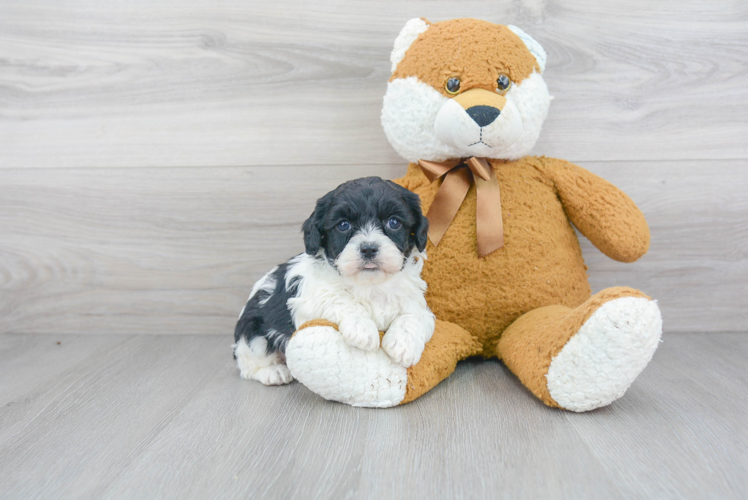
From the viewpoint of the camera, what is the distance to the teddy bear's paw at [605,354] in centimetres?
109

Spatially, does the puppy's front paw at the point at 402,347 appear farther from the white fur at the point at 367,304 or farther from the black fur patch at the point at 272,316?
the black fur patch at the point at 272,316

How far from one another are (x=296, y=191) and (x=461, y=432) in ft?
3.48

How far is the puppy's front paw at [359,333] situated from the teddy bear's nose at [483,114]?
0.61 meters

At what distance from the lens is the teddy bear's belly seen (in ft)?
4.84

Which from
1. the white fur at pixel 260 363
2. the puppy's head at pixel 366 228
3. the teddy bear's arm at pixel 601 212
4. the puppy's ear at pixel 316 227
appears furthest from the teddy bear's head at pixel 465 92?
the white fur at pixel 260 363

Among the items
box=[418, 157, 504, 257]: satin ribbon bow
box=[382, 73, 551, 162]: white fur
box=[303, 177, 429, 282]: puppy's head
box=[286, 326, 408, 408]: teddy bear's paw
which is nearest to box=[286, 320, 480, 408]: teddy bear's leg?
box=[286, 326, 408, 408]: teddy bear's paw

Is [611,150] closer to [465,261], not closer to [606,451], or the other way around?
[465,261]

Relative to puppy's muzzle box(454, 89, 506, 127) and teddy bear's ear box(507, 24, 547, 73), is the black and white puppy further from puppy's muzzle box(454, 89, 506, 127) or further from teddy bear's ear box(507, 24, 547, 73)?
teddy bear's ear box(507, 24, 547, 73)

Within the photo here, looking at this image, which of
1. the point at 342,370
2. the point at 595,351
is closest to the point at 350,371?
the point at 342,370

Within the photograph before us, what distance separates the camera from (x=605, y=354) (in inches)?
44.0

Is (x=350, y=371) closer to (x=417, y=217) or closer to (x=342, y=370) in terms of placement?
(x=342, y=370)

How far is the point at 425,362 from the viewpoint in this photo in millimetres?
1305

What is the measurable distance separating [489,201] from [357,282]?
1.56 feet

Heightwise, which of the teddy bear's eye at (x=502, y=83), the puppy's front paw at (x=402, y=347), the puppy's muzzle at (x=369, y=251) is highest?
the teddy bear's eye at (x=502, y=83)
